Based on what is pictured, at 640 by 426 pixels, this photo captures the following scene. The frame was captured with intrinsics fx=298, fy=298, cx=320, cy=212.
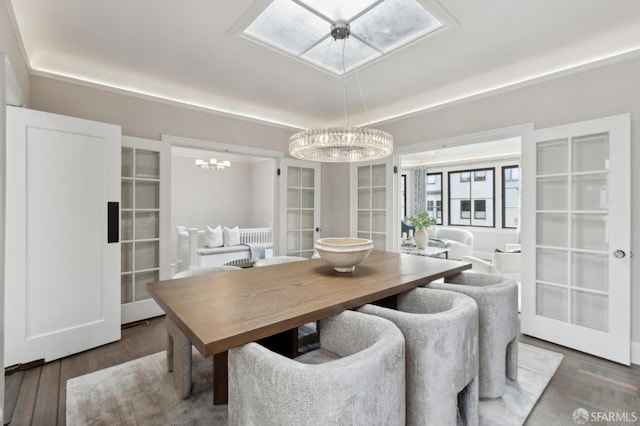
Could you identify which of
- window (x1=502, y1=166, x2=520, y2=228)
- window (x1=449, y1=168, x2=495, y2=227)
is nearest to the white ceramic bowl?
window (x1=502, y1=166, x2=520, y2=228)

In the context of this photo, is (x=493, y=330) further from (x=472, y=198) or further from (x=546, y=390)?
(x=472, y=198)

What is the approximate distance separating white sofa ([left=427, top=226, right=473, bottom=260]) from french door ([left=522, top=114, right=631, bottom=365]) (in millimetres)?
3276

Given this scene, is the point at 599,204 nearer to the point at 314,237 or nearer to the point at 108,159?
the point at 314,237

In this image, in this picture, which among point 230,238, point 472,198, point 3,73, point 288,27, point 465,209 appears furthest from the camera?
point 465,209

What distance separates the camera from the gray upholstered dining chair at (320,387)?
97cm

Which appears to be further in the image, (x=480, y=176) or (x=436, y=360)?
(x=480, y=176)

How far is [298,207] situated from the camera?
4617 millimetres

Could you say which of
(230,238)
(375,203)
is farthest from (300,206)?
(230,238)

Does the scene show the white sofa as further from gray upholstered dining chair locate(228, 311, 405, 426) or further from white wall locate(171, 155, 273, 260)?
gray upholstered dining chair locate(228, 311, 405, 426)

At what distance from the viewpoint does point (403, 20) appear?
216cm

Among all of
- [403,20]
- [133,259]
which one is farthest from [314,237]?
[403,20]

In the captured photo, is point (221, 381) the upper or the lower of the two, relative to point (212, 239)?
lower

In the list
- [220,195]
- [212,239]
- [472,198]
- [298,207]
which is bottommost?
[212,239]

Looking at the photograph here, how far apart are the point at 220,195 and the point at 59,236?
6.06 meters
